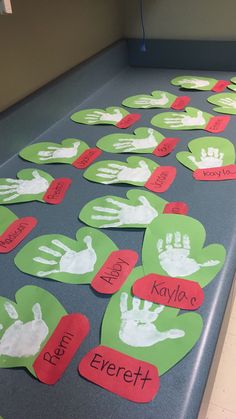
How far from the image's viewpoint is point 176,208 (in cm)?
72

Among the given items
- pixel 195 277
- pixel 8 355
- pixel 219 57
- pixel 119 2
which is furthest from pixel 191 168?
pixel 119 2

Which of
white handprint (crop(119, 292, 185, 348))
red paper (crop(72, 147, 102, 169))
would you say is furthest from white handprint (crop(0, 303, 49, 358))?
red paper (crop(72, 147, 102, 169))

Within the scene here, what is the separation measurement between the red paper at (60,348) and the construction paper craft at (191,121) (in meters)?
0.64

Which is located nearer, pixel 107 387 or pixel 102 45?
pixel 107 387

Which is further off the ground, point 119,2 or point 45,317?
point 119,2

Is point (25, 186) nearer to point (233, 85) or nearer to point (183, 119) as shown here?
point (183, 119)

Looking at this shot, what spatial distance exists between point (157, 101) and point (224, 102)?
196mm

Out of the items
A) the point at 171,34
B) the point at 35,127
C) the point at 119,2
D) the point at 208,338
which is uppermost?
the point at 119,2

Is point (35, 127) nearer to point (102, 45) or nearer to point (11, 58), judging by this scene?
point (11, 58)

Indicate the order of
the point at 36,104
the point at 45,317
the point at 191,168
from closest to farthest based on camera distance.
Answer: the point at 45,317, the point at 191,168, the point at 36,104

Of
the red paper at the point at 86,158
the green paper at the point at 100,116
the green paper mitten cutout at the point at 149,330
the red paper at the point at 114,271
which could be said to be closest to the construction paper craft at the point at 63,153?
the red paper at the point at 86,158

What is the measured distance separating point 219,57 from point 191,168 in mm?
697

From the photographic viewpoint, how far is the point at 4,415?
1.43 ft

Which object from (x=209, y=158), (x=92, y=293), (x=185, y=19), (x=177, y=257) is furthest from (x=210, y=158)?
(x=185, y=19)
